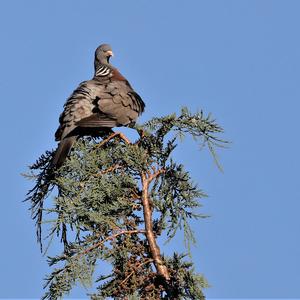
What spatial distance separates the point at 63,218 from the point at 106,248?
53 cm

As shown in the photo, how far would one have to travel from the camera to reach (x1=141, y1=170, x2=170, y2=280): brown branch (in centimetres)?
588

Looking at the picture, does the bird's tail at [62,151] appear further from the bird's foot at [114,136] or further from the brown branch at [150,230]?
the brown branch at [150,230]

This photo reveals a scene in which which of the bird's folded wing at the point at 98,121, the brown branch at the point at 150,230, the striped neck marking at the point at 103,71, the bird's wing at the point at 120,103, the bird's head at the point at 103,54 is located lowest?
the brown branch at the point at 150,230

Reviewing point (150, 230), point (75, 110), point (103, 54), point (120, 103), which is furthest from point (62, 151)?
point (103, 54)

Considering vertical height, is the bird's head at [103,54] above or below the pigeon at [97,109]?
above

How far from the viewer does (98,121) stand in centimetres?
916

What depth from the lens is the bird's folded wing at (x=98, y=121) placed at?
9016mm

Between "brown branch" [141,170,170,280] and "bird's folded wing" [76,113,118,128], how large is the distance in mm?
2551

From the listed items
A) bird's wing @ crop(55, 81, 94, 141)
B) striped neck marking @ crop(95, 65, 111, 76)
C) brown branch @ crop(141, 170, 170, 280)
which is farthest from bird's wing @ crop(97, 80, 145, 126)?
brown branch @ crop(141, 170, 170, 280)

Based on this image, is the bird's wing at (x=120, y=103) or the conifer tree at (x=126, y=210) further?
the bird's wing at (x=120, y=103)

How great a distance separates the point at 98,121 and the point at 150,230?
3.30 meters

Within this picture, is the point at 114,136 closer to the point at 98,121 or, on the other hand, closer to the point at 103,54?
the point at 98,121

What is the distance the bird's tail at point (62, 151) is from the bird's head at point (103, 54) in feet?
12.2

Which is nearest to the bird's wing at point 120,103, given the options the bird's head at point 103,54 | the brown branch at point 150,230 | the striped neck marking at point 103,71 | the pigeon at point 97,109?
the pigeon at point 97,109
